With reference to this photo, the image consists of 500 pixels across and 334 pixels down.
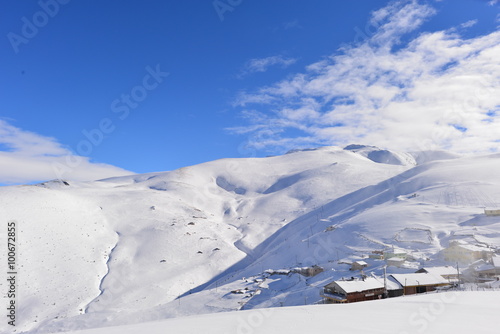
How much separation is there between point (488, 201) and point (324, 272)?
48.3 meters

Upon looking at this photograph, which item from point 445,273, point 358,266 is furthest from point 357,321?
point 358,266

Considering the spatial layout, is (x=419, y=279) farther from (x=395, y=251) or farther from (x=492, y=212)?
(x=492, y=212)

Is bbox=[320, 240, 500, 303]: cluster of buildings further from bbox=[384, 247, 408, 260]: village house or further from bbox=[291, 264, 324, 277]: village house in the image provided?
bbox=[291, 264, 324, 277]: village house

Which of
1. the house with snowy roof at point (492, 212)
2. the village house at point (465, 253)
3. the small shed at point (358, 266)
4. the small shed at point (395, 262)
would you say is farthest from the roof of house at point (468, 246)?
→ the house with snowy roof at point (492, 212)

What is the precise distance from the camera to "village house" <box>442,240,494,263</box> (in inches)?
1859

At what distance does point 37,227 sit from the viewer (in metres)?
64.7

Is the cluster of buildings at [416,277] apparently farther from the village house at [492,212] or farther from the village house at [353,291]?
the village house at [492,212]

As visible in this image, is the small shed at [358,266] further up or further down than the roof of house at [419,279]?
further up

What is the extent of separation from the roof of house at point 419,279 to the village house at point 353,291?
3698mm

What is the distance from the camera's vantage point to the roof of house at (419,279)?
36.2 metres

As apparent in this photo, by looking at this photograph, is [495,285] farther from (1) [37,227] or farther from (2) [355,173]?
(2) [355,173]

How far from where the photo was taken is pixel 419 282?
3650cm

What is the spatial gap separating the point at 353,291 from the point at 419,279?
1124 centimetres
